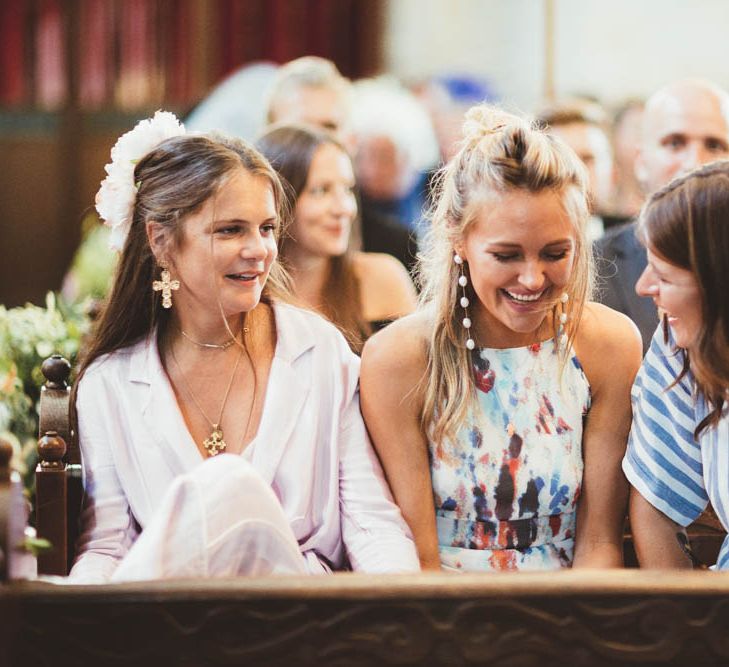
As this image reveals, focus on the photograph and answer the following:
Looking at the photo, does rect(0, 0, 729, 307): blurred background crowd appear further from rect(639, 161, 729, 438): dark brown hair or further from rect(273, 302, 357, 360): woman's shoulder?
rect(639, 161, 729, 438): dark brown hair

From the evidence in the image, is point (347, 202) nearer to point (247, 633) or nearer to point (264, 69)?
point (247, 633)

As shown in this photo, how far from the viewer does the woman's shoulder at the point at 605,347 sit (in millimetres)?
2236

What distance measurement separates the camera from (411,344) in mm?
2254

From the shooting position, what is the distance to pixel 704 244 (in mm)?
1896

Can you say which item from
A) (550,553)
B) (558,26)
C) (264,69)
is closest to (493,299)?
(550,553)

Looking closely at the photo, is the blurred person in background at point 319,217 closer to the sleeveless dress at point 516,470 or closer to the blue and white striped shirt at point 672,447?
the sleeveless dress at point 516,470

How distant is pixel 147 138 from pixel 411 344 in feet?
2.24

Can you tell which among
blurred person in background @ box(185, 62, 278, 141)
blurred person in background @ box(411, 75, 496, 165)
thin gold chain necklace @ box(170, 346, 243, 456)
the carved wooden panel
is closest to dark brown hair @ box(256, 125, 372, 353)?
thin gold chain necklace @ box(170, 346, 243, 456)

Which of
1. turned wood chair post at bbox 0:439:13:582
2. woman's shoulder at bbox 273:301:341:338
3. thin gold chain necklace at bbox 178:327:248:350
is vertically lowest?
turned wood chair post at bbox 0:439:13:582

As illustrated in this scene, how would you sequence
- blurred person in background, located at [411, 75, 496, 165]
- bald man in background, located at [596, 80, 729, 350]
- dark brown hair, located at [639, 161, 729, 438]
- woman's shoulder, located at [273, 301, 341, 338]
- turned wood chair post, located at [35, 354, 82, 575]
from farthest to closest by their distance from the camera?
blurred person in background, located at [411, 75, 496, 165], bald man in background, located at [596, 80, 729, 350], woman's shoulder, located at [273, 301, 341, 338], turned wood chair post, located at [35, 354, 82, 575], dark brown hair, located at [639, 161, 729, 438]

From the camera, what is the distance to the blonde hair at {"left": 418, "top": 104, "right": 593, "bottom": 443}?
211 cm

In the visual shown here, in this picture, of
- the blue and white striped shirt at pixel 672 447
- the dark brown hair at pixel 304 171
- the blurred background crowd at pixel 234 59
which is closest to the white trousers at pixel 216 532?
the blue and white striped shirt at pixel 672 447

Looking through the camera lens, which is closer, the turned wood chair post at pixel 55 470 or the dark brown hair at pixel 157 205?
the turned wood chair post at pixel 55 470

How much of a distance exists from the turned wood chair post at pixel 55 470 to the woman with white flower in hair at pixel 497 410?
582mm
